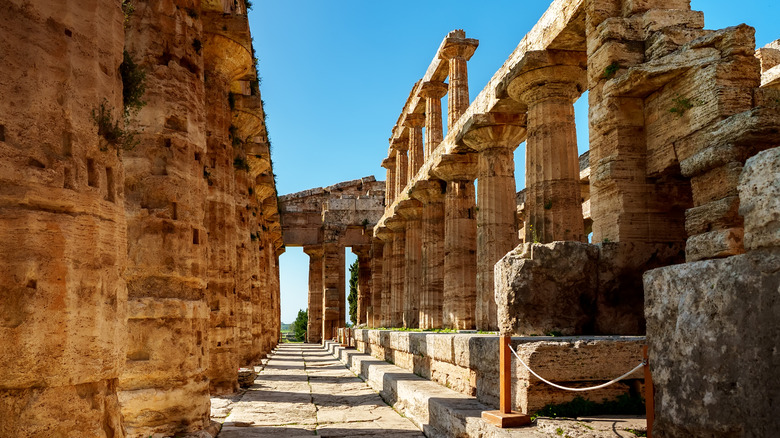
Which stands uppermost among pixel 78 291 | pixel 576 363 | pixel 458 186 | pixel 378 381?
pixel 458 186

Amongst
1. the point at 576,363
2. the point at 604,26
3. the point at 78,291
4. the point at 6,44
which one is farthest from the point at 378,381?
the point at 6,44

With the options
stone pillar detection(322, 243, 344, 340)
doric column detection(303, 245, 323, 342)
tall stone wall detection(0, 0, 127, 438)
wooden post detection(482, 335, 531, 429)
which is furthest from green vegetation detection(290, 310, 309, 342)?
tall stone wall detection(0, 0, 127, 438)

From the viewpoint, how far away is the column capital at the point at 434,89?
19641 mm

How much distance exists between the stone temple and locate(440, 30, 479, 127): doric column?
0.09 m

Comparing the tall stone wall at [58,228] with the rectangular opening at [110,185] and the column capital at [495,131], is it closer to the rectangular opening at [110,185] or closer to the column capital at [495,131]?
the rectangular opening at [110,185]

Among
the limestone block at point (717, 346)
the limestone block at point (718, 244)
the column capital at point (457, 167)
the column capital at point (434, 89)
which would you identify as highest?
the column capital at point (434, 89)

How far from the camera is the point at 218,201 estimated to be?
10719 mm

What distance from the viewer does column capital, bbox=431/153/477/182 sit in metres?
15.0

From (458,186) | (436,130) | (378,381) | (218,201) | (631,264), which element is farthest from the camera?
(436,130)

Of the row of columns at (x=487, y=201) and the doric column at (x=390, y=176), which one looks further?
the doric column at (x=390, y=176)

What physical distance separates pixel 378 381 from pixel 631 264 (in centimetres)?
559

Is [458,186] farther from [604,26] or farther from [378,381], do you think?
[604,26]

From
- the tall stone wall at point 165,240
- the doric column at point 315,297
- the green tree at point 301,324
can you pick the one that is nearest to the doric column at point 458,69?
the tall stone wall at point 165,240

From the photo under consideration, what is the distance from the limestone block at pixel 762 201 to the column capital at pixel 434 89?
16848 mm
